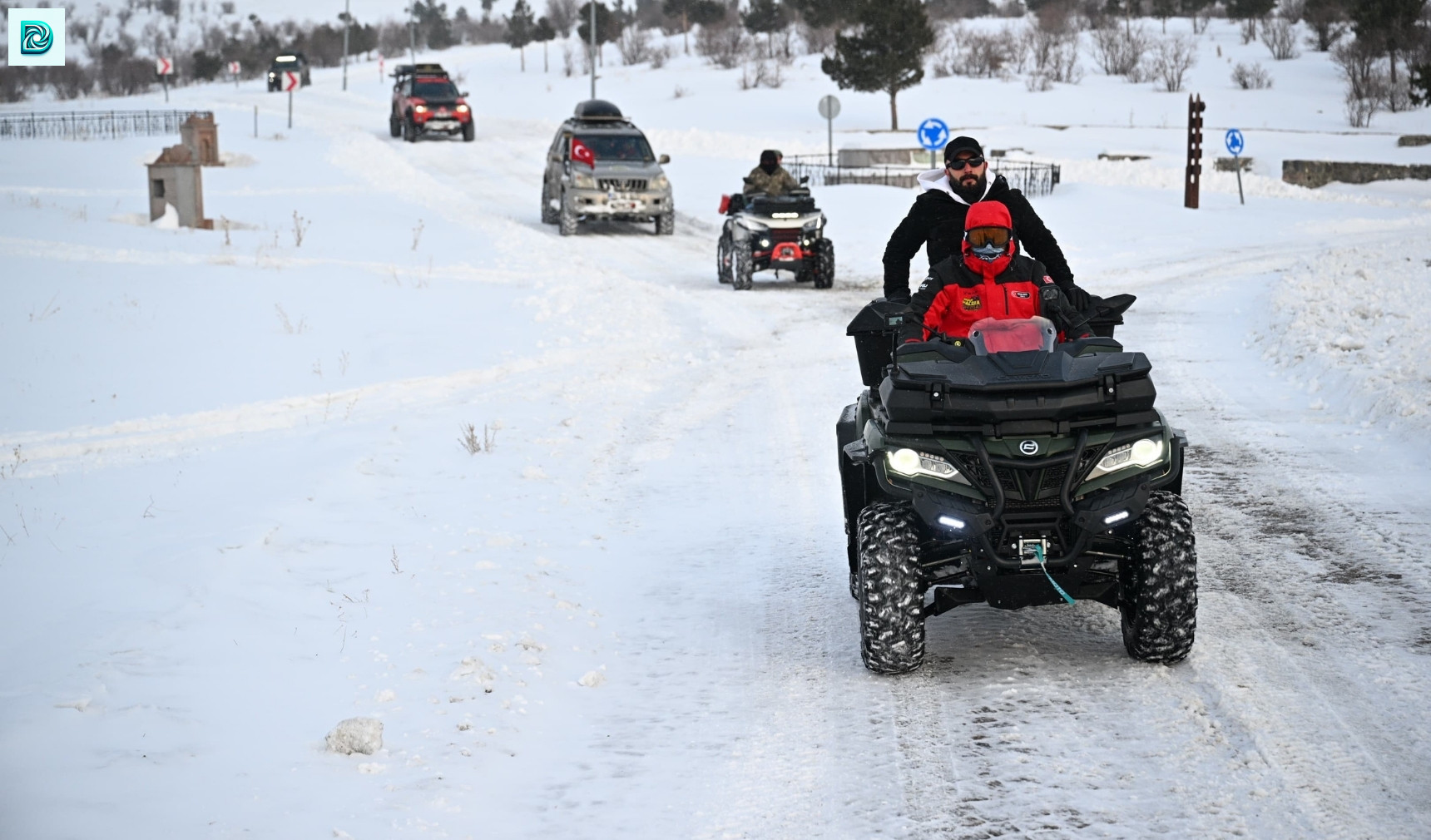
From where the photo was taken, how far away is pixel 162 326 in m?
14.7

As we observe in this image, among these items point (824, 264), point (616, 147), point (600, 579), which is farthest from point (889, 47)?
point (600, 579)

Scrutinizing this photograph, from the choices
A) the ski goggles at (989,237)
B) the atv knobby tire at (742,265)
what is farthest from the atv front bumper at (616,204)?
the ski goggles at (989,237)

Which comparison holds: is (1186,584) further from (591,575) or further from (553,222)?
(553,222)

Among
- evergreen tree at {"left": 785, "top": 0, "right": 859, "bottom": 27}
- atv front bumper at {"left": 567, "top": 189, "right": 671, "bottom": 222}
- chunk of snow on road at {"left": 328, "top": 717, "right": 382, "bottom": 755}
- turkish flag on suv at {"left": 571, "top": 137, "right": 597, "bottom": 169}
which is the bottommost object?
chunk of snow on road at {"left": 328, "top": 717, "right": 382, "bottom": 755}

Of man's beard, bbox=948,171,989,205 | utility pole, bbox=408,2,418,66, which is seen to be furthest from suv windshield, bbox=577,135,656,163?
utility pole, bbox=408,2,418,66

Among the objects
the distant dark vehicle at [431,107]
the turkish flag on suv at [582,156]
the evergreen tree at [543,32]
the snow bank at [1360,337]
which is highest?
the evergreen tree at [543,32]

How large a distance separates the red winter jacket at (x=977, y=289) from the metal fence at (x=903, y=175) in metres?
28.1

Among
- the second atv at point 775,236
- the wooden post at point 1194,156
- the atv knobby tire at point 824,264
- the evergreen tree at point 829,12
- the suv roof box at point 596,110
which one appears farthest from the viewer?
the evergreen tree at point 829,12

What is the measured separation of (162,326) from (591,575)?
8.99m

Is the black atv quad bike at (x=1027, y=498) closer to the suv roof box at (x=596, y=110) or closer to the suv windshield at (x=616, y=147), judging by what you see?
the suv windshield at (x=616, y=147)

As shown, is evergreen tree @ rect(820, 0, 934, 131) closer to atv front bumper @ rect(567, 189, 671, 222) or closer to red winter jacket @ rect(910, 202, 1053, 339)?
atv front bumper @ rect(567, 189, 671, 222)

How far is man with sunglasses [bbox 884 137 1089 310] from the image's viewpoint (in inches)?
290

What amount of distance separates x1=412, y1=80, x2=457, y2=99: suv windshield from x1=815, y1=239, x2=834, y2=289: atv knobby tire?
26862 mm

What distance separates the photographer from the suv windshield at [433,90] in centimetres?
4381
